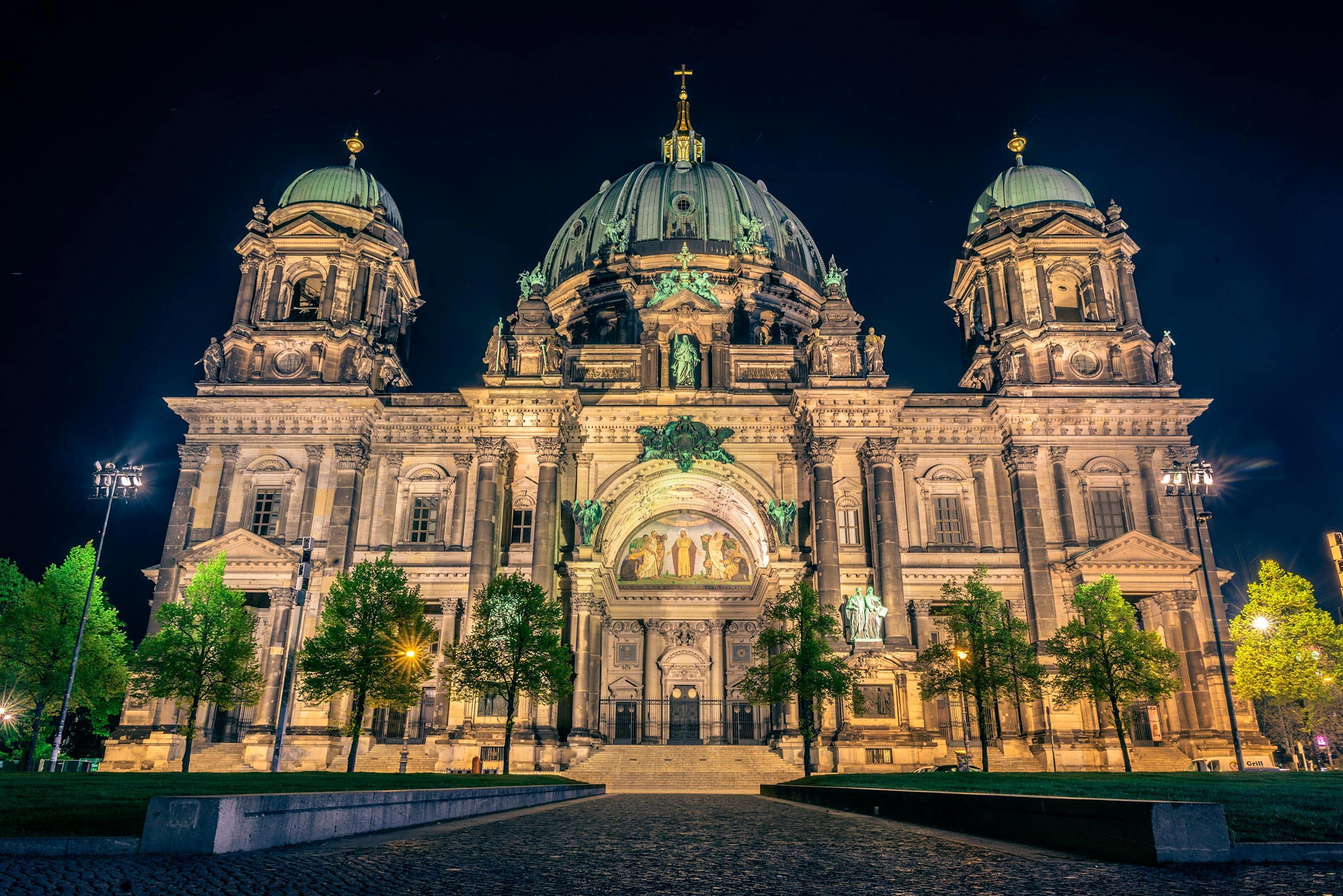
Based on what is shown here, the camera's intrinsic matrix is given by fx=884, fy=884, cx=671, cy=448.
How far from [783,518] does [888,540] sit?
4982mm

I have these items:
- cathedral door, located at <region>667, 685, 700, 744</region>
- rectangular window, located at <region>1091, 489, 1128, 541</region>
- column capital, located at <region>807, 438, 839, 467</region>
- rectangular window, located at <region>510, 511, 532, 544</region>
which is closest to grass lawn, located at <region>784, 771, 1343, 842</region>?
column capital, located at <region>807, 438, 839, 467</region>

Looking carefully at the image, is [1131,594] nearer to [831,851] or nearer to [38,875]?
[831,851]

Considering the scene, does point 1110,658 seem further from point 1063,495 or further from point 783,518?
point 783,518

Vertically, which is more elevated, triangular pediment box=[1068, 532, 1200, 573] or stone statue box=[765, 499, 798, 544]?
stone statue box=[765, 499, 798, 544]

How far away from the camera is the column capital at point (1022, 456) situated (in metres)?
42.8

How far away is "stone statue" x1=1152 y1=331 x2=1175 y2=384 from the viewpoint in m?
45.1

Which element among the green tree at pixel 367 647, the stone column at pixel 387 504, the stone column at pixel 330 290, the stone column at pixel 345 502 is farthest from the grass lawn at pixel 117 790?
the stone column at pixel 330 290

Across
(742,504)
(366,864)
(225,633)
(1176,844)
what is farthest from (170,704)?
(1176,844)

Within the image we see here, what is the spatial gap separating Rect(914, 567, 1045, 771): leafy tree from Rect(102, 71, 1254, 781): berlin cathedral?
2.78 meters

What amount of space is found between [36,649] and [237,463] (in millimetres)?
11601

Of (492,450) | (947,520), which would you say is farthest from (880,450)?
(492,450)

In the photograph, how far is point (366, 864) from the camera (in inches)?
297

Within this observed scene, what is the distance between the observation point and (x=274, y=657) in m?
39.9

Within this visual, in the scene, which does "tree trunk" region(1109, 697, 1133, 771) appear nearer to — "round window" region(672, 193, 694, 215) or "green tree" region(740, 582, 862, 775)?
"green tree" region(740, 582, 862, 775)
